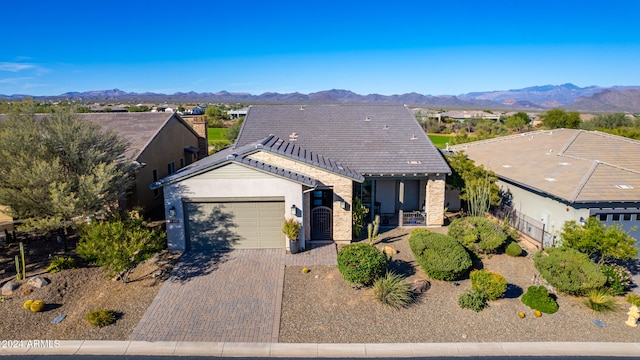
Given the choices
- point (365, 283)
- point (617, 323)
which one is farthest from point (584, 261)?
point (365, 283)

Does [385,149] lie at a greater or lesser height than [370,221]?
greater

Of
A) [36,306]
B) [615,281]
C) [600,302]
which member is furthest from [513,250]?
[36,306]

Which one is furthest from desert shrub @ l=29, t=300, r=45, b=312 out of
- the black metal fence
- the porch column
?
the black metal fence

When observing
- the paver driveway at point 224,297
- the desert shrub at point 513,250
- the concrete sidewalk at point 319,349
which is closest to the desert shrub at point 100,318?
the concrete sidewalk at point 319,349

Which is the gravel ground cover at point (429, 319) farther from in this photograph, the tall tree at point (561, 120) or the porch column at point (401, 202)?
the tall tree at point (561, 120)

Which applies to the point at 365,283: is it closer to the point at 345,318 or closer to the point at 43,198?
the point at 345,318

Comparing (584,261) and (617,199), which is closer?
(584,261)

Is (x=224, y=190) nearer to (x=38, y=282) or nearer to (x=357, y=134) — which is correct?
(x=38, y=282)

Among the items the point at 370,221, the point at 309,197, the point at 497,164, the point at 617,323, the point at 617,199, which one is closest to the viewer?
the point at 617,323
